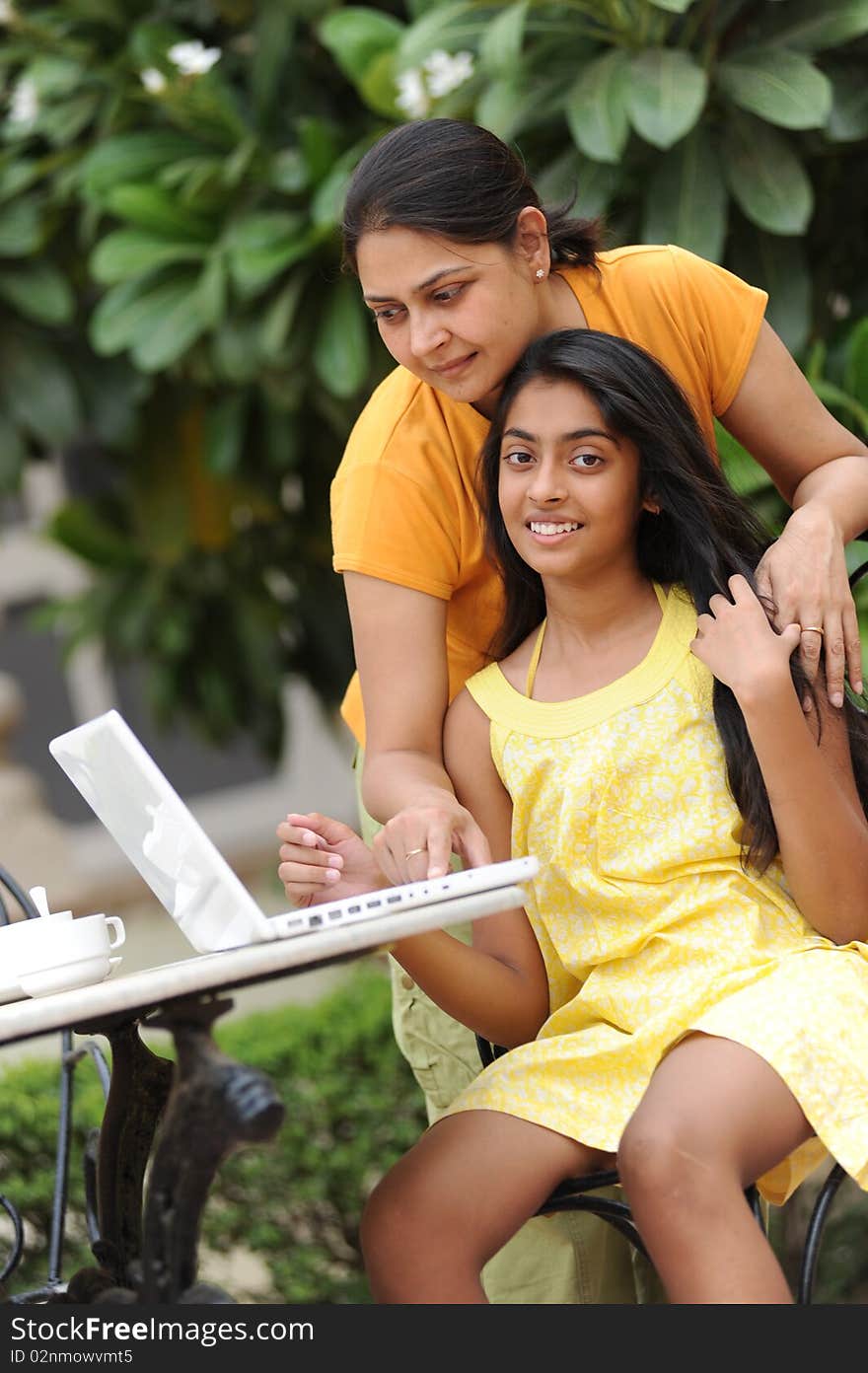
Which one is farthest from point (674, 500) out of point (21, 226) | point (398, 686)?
point (21, 226)

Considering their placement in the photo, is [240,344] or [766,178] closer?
[766,178]

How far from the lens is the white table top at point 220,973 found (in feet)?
4.64

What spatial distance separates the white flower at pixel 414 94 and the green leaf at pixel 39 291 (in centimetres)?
112

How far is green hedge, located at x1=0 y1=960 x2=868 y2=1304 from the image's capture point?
A: 3.23m

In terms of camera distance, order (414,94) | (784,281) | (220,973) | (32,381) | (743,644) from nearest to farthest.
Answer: (220,973) < (743,644) < (784,281) < (414,94) < (32,381)

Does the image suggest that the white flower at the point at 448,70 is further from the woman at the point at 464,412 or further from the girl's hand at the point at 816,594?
the girl's hand at the point at 816,594

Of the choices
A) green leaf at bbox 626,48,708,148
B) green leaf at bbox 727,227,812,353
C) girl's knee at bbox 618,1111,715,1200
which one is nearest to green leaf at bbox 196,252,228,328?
green leaf at bbox 626,48,708,148

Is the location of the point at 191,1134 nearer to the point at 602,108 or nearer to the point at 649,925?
the point at 649,925

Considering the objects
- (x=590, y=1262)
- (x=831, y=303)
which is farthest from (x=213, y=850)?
(x=831, y=303)

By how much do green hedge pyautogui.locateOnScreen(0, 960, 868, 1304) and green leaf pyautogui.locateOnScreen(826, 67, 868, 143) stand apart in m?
1.92

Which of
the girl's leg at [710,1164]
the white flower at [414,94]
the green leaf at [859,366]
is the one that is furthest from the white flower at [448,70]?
the girl's leg at [710,1164]

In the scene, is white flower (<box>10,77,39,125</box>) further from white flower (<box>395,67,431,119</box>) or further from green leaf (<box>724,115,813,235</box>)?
green leaf (<box>724,115,813,235</box>)

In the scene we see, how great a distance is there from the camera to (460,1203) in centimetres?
171

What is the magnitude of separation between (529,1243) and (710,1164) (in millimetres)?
843
